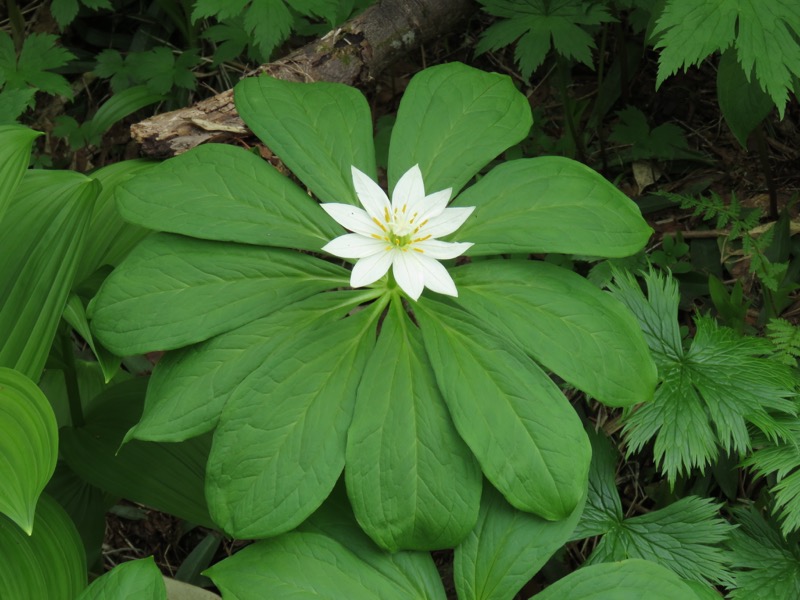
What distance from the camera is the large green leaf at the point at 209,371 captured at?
4.59ft

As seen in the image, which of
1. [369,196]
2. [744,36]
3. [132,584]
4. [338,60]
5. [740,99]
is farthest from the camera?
[338,60]

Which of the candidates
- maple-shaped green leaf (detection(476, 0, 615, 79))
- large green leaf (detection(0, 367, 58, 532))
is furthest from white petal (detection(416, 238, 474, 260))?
maple-shaped green leaf (detection(476, 0, 615, 79))

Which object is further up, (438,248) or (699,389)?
(438,248)

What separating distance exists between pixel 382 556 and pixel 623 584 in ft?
1.41

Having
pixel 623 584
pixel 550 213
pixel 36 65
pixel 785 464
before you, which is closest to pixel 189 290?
pixel 550 213

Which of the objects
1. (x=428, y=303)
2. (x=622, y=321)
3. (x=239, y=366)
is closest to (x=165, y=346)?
(x=239, y=366)

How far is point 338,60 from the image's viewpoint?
222 cm

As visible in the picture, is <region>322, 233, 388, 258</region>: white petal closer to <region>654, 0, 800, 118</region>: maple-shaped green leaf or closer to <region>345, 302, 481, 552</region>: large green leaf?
<region>345, 302, 481, 552</region>: large green leaf

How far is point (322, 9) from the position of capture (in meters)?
2.25

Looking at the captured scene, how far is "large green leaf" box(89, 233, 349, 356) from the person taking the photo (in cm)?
142

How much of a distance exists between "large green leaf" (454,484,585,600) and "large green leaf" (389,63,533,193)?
630mm

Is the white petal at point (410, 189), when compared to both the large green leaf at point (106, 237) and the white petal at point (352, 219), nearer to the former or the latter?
the white petal at point (352, 219)

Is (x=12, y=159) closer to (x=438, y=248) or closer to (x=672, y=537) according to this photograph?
(x=438, y=248)

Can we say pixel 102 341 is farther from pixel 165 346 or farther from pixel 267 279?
pixel 267 279
